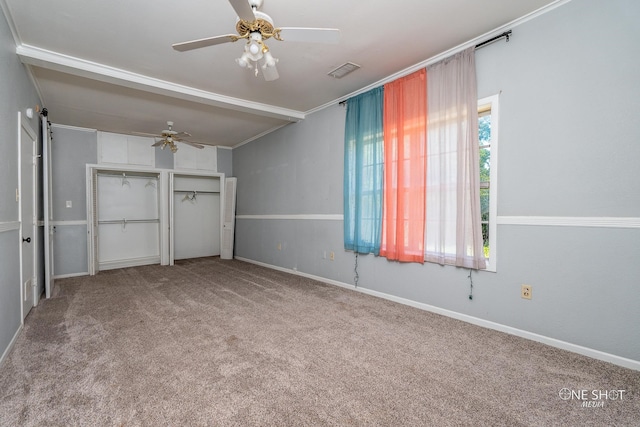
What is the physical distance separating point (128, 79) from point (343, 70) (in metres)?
2.59

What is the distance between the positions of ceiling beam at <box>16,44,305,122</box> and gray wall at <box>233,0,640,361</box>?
10.5 ft

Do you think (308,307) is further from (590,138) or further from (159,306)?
(590,138)

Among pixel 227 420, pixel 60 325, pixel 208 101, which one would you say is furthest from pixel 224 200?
pixel 227 420

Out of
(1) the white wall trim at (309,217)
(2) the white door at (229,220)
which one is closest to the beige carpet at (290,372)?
(1) the white wall trim at (309,217)

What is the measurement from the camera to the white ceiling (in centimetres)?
241

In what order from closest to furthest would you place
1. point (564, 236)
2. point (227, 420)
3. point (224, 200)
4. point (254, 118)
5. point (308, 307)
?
point (227, 420)
point (564, 236)
point (308, 307)
point (254, 118)
point (224, 200)

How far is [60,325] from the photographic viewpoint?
2900 millimetres

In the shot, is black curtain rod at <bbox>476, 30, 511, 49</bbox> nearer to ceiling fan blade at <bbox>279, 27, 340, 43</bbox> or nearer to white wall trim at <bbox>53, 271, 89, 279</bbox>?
ceiling fan blade at <bbox>279, 27, 340, 43</bbox>

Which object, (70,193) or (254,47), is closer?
(254,47)

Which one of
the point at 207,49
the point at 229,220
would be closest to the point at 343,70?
the point at 207,49

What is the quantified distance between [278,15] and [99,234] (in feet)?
19.3

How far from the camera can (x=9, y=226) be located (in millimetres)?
2416

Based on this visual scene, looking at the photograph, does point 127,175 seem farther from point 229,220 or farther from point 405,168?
point 405,168

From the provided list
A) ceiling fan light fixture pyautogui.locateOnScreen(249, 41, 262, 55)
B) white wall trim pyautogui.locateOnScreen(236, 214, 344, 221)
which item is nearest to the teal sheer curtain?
white wall trim pyautogui.locateOnScreen(236, 214, 344, 221)
